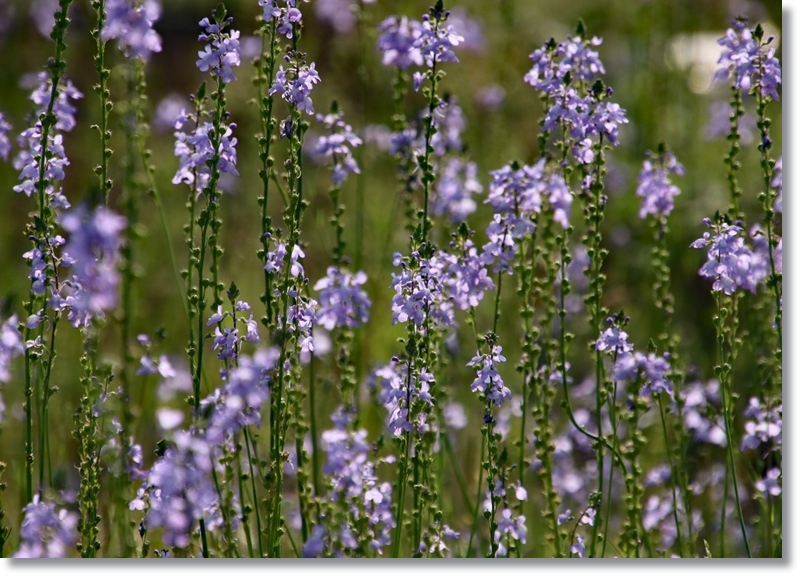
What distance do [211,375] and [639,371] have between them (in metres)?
2.59

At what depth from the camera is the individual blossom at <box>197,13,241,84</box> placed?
7.46 feet

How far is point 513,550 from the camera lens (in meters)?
2.54

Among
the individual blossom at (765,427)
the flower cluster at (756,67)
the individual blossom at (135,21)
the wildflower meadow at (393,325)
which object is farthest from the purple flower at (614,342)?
the individual blossom at (135,21)

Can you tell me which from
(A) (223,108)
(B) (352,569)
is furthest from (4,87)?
(B) (352,569)

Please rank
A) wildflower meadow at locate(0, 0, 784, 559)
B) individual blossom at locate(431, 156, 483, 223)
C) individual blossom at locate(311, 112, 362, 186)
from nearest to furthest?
wildflower meadow at locate(0, 0, 784, 559) → individual blossom at locate(311, 112, 362, 186) → individual blossom at locate(431, 156, 483, 223)

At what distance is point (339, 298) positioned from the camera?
8.11 ft

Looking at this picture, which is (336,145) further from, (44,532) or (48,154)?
(44,532)

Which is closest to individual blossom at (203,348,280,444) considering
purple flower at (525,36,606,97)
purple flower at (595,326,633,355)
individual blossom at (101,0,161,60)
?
individual blossom at (101,0,161,60)

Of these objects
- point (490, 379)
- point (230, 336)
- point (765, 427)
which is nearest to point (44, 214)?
point (230, 336)

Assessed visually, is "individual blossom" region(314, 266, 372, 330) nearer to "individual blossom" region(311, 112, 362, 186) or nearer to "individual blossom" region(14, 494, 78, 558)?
"individual blossom" region(311, 112, 362, 186)

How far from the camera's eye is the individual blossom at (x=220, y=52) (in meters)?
2.27

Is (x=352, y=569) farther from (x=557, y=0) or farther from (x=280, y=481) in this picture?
(x=557, y=0)

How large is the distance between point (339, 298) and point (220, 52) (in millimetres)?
646

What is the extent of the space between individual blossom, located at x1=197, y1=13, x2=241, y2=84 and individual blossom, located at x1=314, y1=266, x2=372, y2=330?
0.54 m
